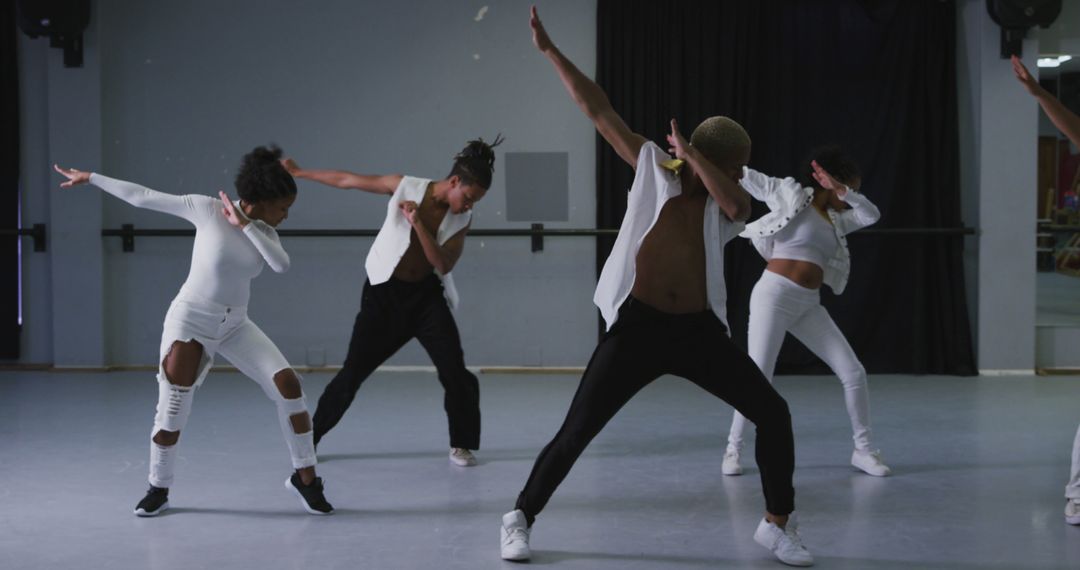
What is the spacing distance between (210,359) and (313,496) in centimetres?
65

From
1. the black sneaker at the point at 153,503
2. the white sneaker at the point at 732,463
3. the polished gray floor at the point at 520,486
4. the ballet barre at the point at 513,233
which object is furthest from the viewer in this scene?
the ballet barre at the point at 513,233

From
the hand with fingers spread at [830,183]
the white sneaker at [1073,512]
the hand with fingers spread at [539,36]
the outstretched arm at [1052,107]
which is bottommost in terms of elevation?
the white sneaker at [1073,512]

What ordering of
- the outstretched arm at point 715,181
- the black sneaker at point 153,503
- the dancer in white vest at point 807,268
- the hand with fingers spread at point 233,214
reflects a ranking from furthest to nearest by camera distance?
the dancer in white vest at point 807,268 → the black sneaker at point 153,503 → the hand with fingers spread at point 233,214 → the outstretched arm at point 715,181

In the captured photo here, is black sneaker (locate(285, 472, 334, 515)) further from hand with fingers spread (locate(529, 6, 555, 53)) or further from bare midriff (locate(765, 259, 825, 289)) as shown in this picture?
bare midriff (locate(765, 259, 825, 289))

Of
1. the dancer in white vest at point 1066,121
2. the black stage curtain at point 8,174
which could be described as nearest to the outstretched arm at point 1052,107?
the dancer in white vest at point 1066,121

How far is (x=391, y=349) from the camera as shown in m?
5.20

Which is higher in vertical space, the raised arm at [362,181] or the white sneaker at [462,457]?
the raised arm at [362,181]

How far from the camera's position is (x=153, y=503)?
4.27m

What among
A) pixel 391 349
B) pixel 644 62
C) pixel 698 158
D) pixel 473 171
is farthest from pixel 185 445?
pixel 644 62

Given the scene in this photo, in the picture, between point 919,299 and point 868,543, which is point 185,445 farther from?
point 919,299

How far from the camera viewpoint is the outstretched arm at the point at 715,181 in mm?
3316

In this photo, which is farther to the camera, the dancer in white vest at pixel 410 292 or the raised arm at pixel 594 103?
the dancer in white vest at pixel 410 292

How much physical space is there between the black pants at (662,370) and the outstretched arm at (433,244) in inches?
58.6

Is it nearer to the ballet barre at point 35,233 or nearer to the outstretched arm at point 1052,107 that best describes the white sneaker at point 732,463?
the outstretched arm at point 1052,107
